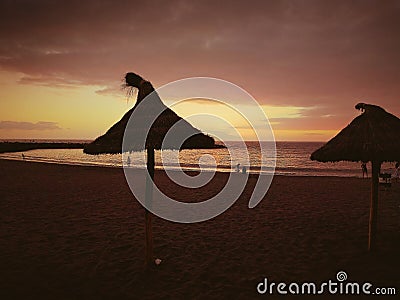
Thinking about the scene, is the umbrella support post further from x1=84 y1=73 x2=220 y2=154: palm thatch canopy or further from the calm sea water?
the calm sea water

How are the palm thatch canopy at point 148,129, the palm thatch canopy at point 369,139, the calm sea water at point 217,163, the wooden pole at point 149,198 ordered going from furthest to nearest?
1. the calm sea water at point 217,163
2. the palm thatch canopy at point 369,139
3. the wooden pole at point 149,198
4. the palm thatch canopy at point 148,129

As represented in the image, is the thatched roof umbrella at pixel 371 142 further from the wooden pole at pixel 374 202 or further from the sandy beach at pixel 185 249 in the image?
the sandy beach at pixel 185 249

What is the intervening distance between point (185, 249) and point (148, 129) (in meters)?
3.79

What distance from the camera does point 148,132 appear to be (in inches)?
240

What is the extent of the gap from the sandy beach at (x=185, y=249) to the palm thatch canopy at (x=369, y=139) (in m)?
2.49

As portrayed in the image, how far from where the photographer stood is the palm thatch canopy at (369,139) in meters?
6.68

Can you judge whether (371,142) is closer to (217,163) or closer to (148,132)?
(148,132)

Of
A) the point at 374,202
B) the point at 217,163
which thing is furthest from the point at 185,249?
the point at 217,163

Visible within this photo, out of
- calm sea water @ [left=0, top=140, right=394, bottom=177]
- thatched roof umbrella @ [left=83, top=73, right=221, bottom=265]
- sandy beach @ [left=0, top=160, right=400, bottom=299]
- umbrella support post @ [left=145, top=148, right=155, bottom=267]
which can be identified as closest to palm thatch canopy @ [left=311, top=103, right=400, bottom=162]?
sandy beach @ [left=0, top=160, right=400, bottom=299]

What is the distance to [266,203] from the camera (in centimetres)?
1438

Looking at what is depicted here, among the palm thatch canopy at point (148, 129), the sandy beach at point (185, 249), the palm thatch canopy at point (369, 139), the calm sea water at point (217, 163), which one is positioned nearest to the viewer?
the palm thatch canopy at point (148, 129)

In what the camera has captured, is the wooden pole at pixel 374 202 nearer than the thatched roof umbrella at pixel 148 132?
No

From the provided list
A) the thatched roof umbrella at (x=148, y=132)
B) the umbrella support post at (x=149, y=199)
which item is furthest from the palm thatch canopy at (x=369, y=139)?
the umbrella support post at (x=149, y=199)

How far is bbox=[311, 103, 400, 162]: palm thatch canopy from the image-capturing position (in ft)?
21.9
